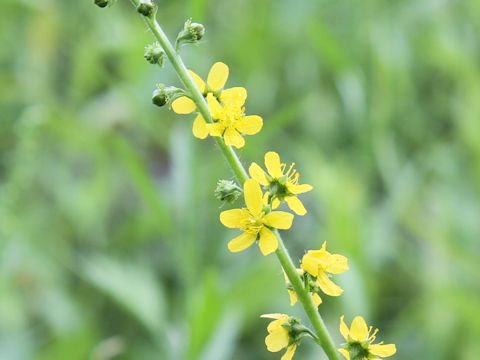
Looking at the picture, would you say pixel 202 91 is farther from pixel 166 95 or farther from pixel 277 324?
pixel 277 324

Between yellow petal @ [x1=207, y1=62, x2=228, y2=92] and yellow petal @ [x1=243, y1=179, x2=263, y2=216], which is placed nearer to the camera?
yellow petal @ [x1=243, y1=179, x2=263, y2=216]

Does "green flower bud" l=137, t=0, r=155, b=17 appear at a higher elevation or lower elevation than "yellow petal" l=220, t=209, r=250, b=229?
higher

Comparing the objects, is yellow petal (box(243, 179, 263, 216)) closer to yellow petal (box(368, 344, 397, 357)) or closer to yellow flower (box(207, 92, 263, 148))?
yellow flower (box(207, 92, 263, 148))

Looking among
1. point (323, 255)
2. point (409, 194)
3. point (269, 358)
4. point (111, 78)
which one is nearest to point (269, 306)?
point (269, 358)

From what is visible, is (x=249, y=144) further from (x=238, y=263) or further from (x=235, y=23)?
(x=235, y=23)

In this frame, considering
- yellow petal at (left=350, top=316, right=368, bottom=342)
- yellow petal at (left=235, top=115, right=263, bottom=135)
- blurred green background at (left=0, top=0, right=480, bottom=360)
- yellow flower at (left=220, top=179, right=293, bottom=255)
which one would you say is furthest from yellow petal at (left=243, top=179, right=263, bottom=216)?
blurred green background at (left=0, top=0, right=480, bottom=360)

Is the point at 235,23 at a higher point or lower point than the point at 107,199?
higher
